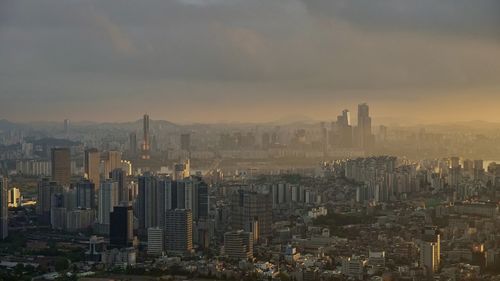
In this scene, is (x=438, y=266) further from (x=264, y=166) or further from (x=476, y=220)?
A: (x=264, y=166)

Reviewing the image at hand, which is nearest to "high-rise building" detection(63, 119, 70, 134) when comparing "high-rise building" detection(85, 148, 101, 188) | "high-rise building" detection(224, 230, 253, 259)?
"high-rise building" detection(85, 148, 101, 188)

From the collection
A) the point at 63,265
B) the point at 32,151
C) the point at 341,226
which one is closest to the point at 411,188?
the point at 341,226

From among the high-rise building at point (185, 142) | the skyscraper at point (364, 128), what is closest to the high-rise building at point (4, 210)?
the high-rise building at point (185, 142)

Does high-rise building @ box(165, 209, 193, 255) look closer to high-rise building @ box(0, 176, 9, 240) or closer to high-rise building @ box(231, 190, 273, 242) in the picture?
high-rise building @ box(231, 190, 273, 242)

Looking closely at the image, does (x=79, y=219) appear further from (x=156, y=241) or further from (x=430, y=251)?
(x=430, y=251)

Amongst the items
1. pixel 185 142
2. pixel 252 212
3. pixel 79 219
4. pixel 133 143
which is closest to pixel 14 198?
pixel 79 219

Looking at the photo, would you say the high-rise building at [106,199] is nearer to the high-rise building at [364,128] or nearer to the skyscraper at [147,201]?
the skyscraper at [147,201]
